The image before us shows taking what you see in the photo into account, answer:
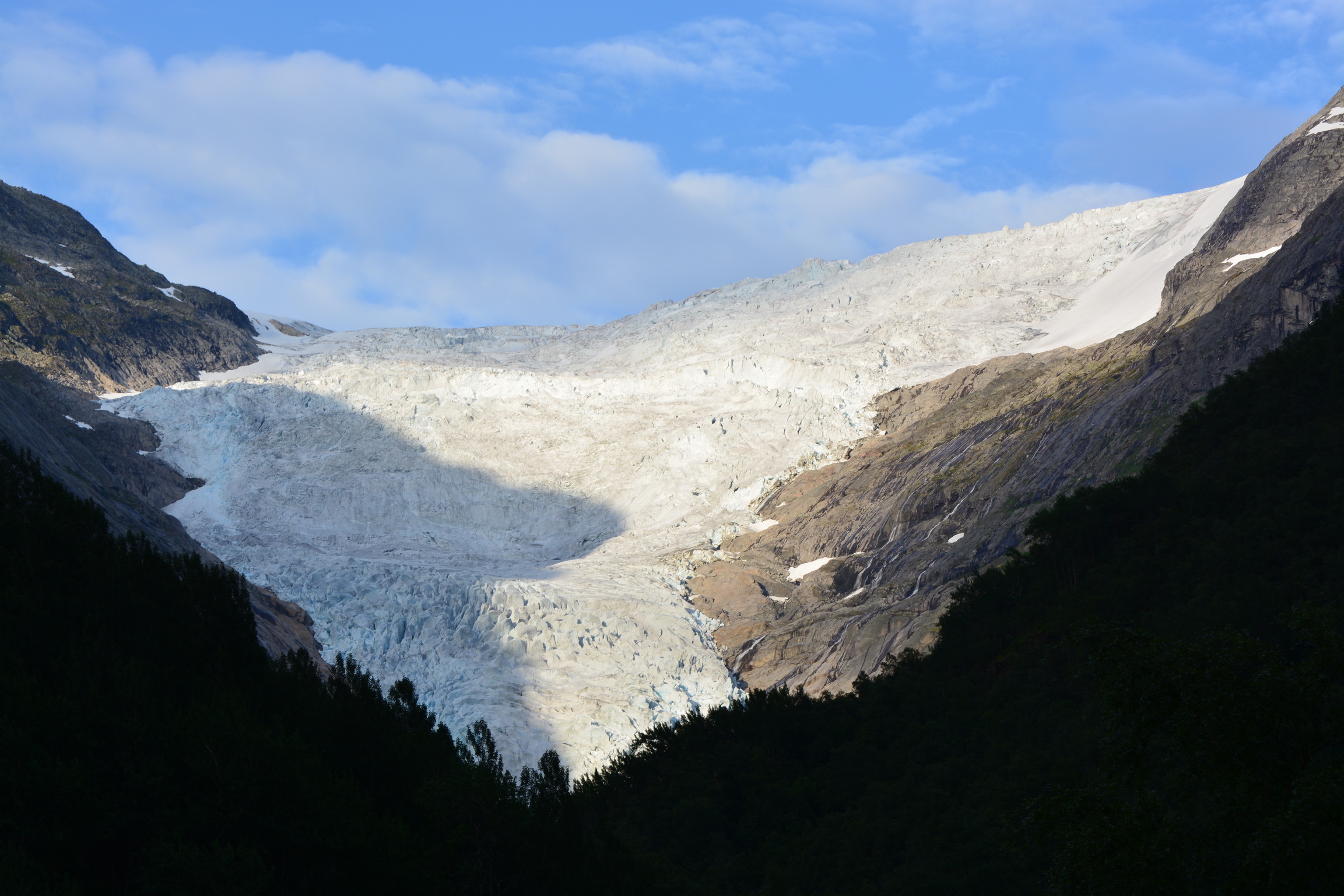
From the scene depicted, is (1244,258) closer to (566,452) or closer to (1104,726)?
(566,452)

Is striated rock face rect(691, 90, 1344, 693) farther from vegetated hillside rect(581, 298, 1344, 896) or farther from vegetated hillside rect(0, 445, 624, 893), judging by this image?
vegetated hillside rect(0, 445, 624, 893)

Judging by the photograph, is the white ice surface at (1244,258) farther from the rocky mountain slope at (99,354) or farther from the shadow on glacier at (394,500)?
the rocky mountain slope at (99,354)

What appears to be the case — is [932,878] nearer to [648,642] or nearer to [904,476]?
[648,642]

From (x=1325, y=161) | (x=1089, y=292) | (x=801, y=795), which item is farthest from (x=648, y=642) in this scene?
(x=1089, y=292)

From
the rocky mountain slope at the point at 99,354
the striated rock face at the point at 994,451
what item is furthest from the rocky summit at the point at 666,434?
the rocky mountain slope at the point at 99,354

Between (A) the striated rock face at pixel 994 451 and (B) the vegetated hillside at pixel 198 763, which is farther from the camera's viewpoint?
(A) the striated rock face at pixel 994 451
